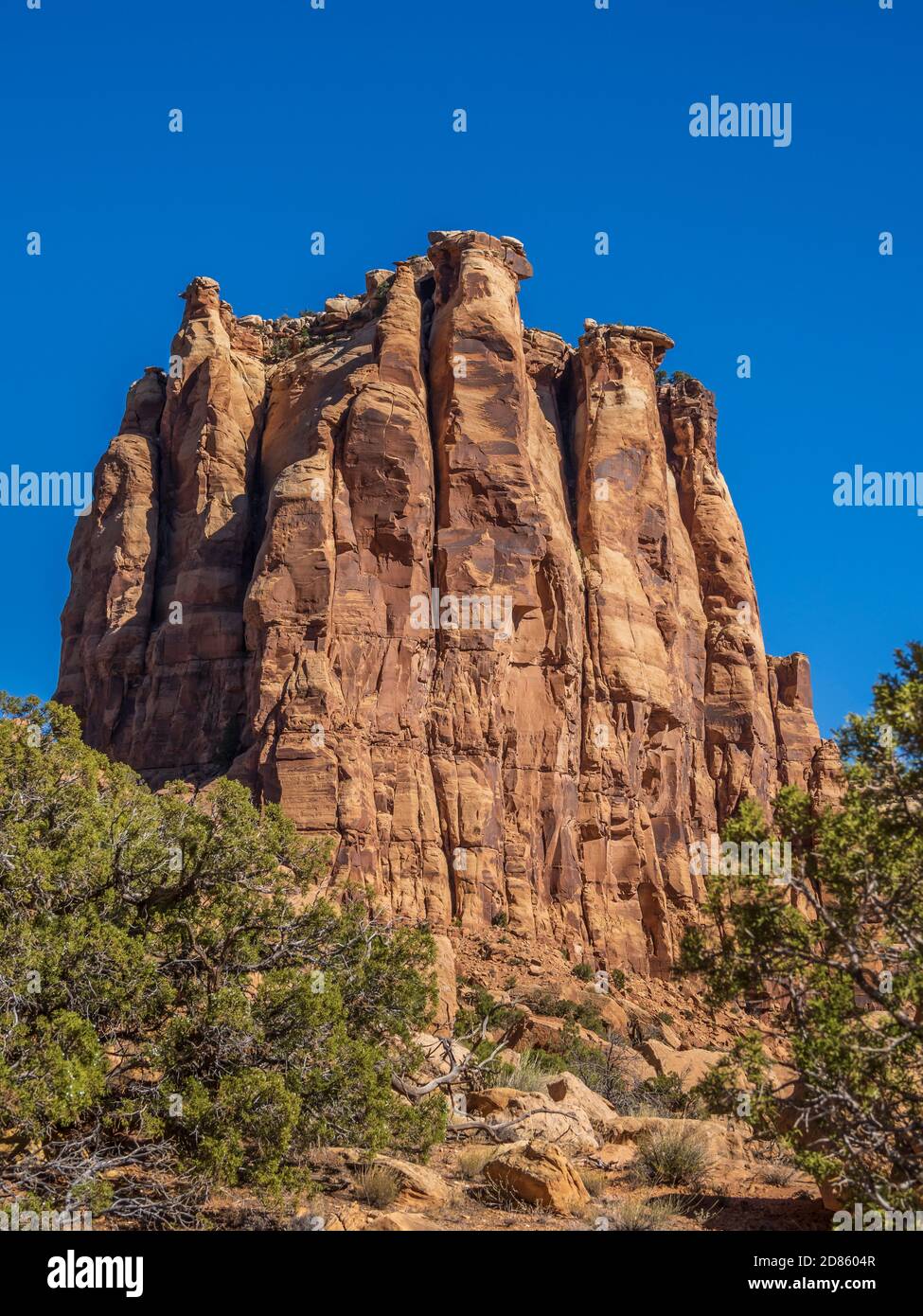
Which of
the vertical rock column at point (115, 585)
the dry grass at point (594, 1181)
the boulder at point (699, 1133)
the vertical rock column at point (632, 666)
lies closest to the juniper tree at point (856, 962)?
the dry grass at point (594, 1181)

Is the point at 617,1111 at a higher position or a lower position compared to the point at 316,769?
lower

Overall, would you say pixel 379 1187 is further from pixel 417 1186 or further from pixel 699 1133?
pixel 699 1133

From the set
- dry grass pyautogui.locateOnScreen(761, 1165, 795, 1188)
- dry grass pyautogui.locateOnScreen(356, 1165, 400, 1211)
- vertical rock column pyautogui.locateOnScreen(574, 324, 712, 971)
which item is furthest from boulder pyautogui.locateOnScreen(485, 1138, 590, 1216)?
vertical rock column pyautogui.locateOnScreen(574, 324, 712, 971)

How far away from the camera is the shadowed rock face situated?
47375 mm

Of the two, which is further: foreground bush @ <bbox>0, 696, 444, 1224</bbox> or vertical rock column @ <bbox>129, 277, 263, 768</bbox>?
vertical rock column @ <bbox>129, 277, 263, 768</bbox>

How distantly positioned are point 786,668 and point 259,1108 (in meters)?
63.0

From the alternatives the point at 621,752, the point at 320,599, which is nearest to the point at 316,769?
the point at 320,599

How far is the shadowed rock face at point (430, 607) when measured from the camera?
155 feet

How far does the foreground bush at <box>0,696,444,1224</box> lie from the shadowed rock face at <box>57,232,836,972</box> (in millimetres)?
24197

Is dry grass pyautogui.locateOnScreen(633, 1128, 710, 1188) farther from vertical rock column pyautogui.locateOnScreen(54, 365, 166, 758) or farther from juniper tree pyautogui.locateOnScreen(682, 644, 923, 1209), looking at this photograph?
vertical rock column pyautogui.locateOnScreen(54, 365, 166, 758)

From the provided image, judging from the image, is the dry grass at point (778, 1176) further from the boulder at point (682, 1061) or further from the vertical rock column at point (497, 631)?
the vertical rock column at point (497, 631)

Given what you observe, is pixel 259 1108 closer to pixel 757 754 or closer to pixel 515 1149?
pixel 515 1149

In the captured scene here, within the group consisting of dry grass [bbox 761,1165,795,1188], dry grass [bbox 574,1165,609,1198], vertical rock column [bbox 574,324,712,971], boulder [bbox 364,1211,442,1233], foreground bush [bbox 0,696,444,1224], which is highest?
vertical rock column [bbox 574,324,712,971]

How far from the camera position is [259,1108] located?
14.8 metres
